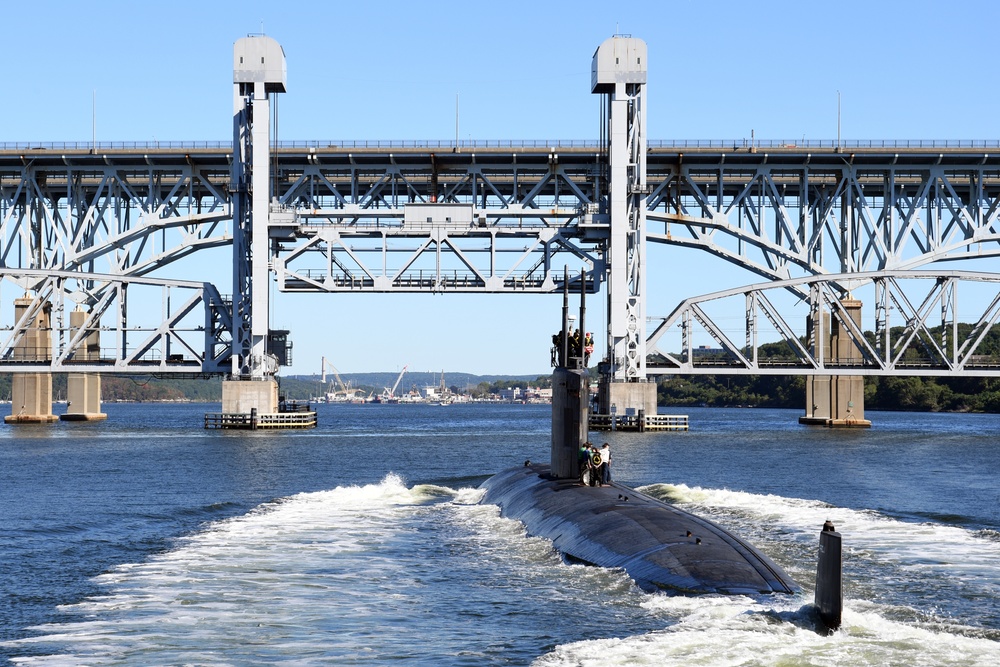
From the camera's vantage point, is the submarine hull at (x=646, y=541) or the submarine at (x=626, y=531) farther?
the submarine hull at (x=646, y=541)

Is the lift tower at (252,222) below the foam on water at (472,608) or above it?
above

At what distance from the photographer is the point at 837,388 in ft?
341

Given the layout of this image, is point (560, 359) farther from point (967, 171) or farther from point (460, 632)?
point (967, 171)

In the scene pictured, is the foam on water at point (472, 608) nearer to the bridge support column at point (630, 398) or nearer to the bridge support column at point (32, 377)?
the bridge support column at point (630, 398)

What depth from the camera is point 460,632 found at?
63.7 feet

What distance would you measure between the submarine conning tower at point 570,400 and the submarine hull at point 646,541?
2.47 feet

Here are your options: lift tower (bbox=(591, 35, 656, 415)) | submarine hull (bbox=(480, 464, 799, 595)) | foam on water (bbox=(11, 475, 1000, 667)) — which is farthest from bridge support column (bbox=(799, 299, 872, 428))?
submarine hull (bbox=(480, 464, 799, 595))

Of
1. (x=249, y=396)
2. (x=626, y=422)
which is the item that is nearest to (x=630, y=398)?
(x=626, y=422)

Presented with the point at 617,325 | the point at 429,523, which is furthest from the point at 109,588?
the point at 617,325

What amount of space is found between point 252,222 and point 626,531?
2777 inches

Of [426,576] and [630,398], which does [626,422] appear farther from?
[426,576]

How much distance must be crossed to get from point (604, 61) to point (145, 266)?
38933 millimetres

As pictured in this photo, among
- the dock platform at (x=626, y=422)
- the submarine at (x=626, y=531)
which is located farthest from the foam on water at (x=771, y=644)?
the dock platform at (x=626, y=422)

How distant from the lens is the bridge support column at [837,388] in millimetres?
98062
